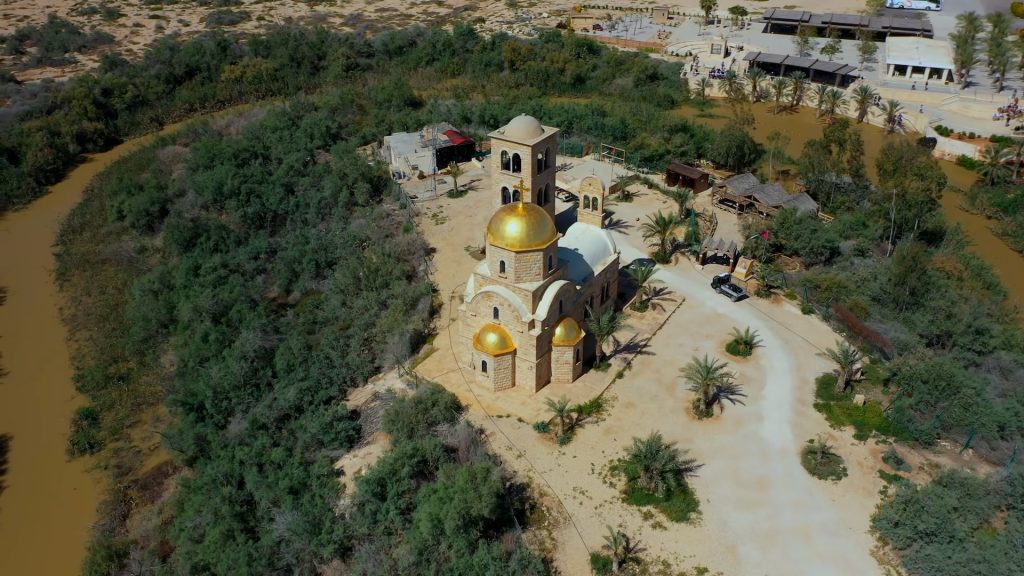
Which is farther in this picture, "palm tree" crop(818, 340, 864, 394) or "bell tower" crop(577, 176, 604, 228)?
"bell tower" crop(577, 176, 604, 228)

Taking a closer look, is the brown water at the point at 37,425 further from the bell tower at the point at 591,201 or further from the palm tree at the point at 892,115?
the palm tree at the point at 892,115

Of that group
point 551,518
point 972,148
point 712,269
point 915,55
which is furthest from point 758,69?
point 551,518

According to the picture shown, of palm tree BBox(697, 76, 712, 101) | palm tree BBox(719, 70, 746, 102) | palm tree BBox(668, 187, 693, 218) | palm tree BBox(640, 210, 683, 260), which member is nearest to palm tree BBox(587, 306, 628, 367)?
palm tree BBox(640, 210, 683, 260)

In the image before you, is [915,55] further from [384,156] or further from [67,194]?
[67,194]

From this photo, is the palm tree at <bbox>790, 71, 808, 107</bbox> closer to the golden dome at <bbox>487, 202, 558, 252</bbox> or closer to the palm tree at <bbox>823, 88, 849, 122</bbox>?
the palm tree at <bbox>823, 88, 849, 122</bbox>

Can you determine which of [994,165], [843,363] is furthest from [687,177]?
[994,165]

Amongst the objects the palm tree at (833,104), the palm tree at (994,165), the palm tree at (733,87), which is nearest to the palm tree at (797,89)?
the palm tree at (833,104)
